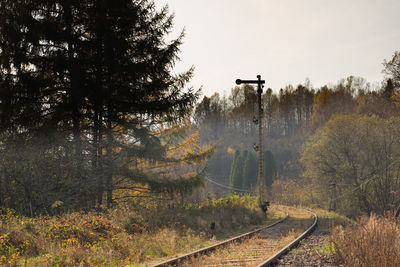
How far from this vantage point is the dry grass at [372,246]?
5.25 metres

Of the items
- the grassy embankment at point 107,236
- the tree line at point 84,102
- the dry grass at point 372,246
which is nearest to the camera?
the dry grass at point 372,246

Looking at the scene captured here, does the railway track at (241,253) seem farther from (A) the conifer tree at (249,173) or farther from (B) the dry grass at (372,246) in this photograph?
(A) the conifer tree at (249,173)

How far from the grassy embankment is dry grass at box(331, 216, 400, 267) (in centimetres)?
415

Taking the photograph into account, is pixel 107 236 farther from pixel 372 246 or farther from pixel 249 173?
pixel 249 173

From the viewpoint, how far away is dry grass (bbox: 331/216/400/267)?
207 inches

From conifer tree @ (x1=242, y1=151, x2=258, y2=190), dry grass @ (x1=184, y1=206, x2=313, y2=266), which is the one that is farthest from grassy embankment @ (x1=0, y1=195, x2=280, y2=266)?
conifer tree @ (x1=242, y1=151, x2=258, y2=190)

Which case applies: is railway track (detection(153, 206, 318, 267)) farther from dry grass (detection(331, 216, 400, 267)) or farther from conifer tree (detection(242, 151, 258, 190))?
conifer tree (detection(242, 151, 258, 190))

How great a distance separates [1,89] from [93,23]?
4528 mm

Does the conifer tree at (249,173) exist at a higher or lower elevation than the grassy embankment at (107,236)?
lower

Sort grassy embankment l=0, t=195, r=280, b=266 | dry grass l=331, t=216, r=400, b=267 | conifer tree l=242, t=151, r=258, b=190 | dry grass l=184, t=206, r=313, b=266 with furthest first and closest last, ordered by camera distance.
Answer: conifer tree l=242, t=151, r=258, b=190, grassy embankment l=0, t=195, r=280, b=266, dry grass l=184, t=206, r=313, b=266, dry grass l=331, t=216, r=400, b=267

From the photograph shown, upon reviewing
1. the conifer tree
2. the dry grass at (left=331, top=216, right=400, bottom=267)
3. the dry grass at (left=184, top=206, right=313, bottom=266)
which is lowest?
the conifer tree

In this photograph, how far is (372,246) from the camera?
5.68 meters

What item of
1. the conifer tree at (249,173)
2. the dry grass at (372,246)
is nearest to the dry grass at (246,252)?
the dry grass at (372,246)

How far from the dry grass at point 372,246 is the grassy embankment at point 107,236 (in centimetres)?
415
